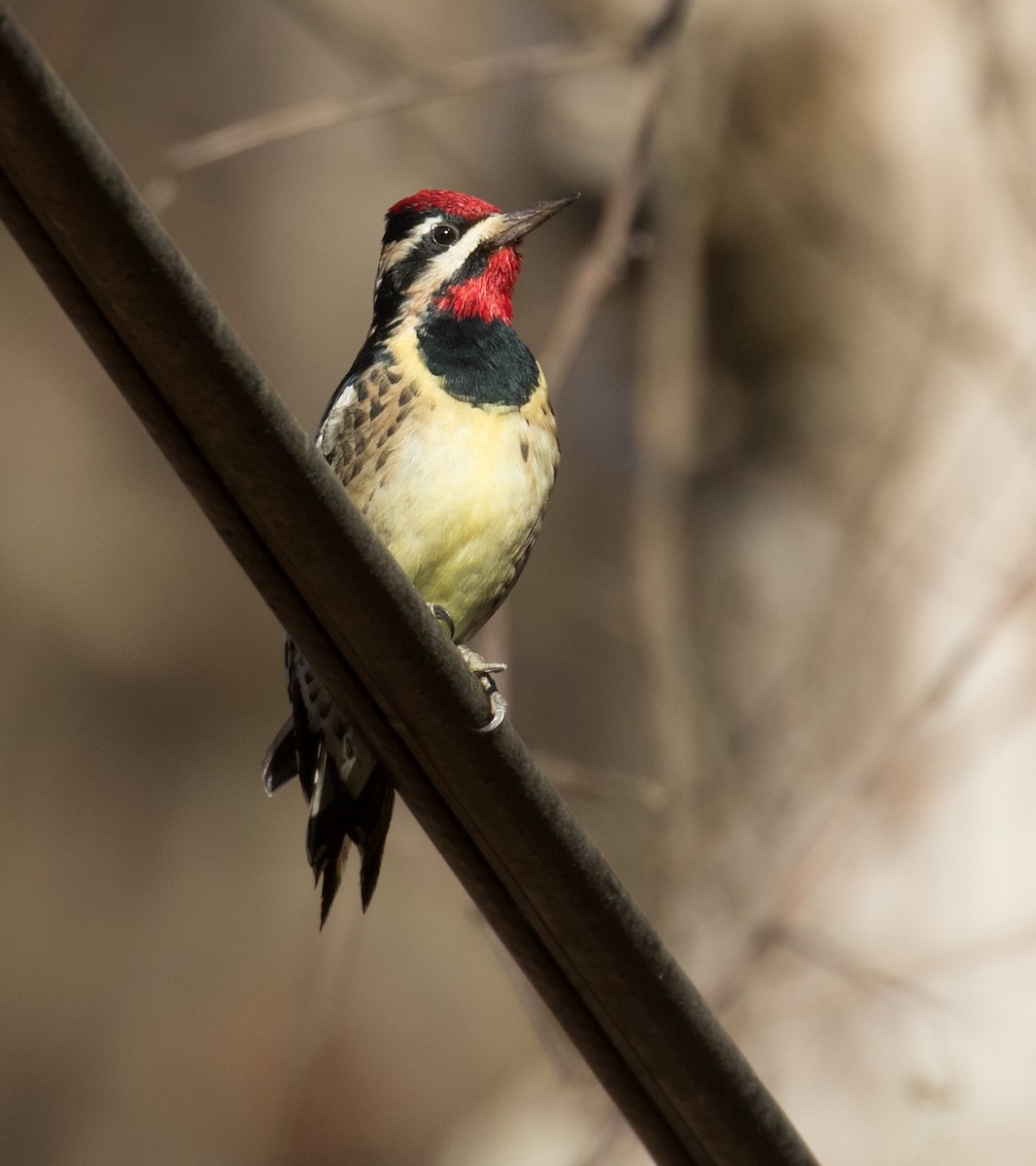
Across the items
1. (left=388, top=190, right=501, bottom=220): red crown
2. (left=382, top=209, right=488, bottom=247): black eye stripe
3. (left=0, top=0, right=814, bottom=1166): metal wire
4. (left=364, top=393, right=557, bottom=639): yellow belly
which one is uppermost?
(left=388, top=190, right=501, bottom=220): red crown

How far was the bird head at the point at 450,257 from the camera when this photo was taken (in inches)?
112

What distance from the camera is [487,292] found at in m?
2.88

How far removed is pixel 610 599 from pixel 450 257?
9.81 feet

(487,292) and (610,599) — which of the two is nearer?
(487,292)

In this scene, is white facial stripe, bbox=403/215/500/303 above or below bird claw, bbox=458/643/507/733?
above

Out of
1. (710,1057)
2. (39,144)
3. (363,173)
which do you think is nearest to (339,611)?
(39,144)

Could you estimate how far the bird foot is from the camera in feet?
4.95

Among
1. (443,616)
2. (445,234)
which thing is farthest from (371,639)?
(445,234)

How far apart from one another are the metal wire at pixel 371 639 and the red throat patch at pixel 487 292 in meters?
1.38

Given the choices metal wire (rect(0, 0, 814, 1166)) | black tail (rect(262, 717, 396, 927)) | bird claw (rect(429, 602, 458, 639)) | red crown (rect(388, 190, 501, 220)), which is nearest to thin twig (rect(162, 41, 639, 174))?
red crown (rect(388, 190, 501, 220))

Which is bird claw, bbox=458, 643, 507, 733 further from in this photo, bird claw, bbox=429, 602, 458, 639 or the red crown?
the red crown

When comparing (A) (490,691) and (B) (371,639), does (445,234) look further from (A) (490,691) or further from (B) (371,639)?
(B) (371,639)

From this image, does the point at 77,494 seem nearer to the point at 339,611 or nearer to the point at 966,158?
the point at 966,158

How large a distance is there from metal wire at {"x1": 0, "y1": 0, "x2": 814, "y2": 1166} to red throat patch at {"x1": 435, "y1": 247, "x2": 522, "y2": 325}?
1384 mm
